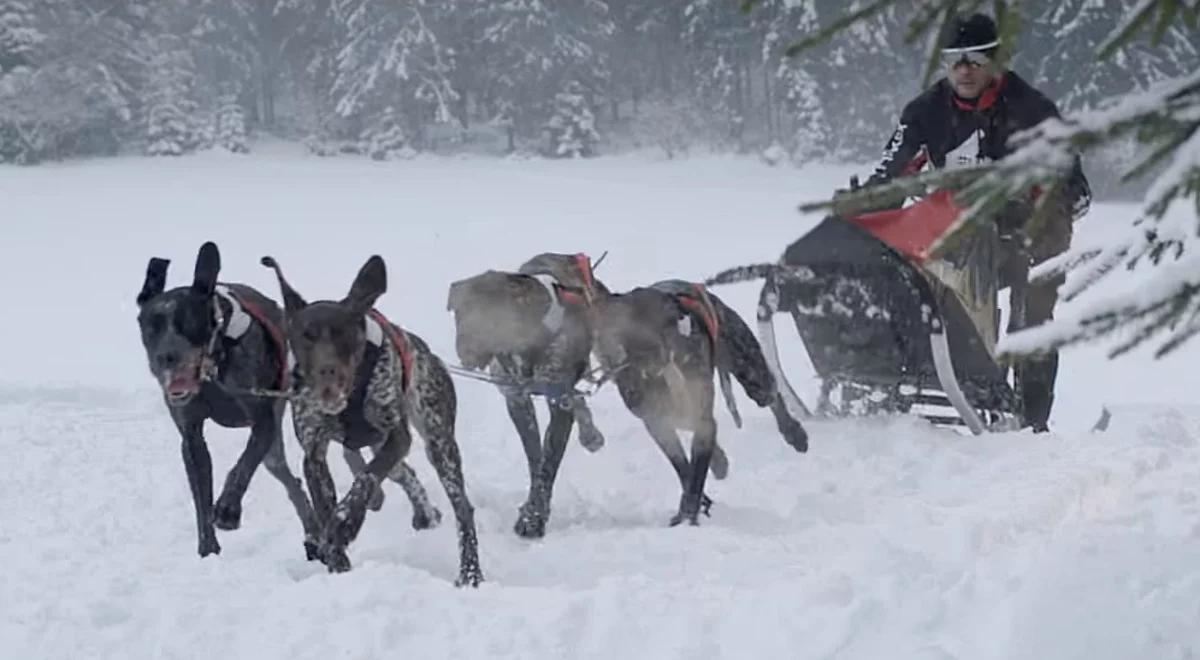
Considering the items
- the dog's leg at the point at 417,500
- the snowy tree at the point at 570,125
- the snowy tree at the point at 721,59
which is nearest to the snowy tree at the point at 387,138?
the snowy tree at the point at 570,125

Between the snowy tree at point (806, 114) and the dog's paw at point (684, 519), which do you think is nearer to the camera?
the dog's paw at point (684, 519)

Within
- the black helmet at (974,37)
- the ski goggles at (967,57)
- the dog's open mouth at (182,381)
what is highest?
the black helmet at (974,37)

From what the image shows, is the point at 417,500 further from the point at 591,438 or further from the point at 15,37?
the point at 15,37

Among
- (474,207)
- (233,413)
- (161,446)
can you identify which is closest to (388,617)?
(233,413)

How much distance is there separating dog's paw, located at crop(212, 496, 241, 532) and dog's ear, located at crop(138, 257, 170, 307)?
90 centimetres

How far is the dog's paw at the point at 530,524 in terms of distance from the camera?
654cm

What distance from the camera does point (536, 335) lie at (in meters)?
6.47

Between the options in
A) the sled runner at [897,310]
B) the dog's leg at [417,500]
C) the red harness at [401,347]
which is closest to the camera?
the red harness at [401,347]

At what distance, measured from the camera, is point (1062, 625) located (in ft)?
13.0

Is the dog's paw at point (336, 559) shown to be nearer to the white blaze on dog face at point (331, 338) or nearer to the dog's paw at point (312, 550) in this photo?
the dog's paw at point (312, 550)

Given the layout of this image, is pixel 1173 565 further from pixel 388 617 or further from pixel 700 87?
pixel 700 87

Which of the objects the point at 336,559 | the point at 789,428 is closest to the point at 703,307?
the point at 789,428

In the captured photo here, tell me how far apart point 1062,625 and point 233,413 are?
12.2 ft

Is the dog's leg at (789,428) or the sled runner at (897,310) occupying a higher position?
the sled runner at (897,310)
